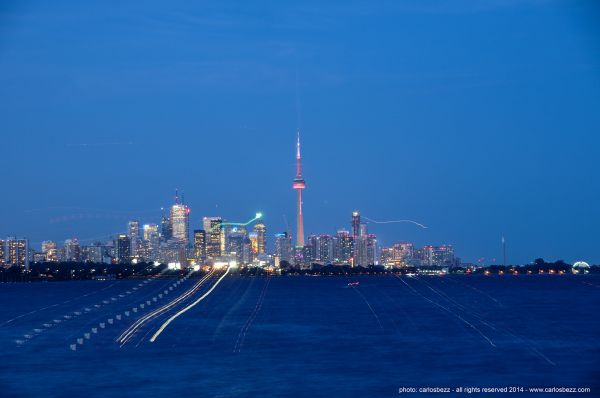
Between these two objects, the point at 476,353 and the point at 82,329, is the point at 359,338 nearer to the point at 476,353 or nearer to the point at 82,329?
the point at 476,353

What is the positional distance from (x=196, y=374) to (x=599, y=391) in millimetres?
22674

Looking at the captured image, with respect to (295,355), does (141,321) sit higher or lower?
Answer: higher

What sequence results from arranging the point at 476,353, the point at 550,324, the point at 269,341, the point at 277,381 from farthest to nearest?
the point at 550,324 → the point at 269,341 → the point at 476,353 → the point at 277,381

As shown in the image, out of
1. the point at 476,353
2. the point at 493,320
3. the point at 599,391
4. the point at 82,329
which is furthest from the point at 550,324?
the point at 599,391

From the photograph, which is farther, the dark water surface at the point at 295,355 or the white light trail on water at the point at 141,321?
the white light trail on water at the point at 141,321

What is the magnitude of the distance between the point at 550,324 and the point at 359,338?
24705 millimetres

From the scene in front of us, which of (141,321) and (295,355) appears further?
(141,321)

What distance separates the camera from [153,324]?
90.2 meters

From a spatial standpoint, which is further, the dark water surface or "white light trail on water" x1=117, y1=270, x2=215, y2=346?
"white light trail on water" x1=117, y1=270, x2=215, y2=346

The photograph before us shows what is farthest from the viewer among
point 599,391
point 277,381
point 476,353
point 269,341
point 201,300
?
point 201,300

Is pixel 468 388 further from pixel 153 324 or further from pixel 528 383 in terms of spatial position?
pixel 153 324

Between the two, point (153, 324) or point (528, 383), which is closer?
point (528, 383)

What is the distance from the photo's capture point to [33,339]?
78.8 metres

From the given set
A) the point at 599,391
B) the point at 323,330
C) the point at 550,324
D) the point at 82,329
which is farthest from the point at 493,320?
the point at 599,391
